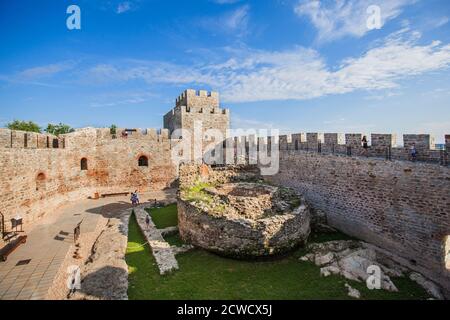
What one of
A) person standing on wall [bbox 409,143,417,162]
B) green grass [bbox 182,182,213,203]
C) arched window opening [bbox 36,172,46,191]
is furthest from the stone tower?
person standing on wall [bbox 409,143,417,162]

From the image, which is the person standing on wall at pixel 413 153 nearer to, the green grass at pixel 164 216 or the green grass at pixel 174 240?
the green grass at pixel 174 240

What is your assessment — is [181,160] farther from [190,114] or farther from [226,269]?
[226,269]

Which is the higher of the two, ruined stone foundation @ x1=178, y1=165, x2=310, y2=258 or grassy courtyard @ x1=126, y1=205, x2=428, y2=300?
ruined stone foundation @ x1=178, y1=165, x2=310, y2=258

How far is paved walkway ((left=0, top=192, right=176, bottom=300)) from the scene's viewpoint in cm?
621

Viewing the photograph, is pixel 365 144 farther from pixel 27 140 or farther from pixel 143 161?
Result: pixel 27 140

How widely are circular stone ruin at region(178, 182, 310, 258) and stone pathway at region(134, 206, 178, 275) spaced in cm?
94

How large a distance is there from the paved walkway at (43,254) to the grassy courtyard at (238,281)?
2143 mm

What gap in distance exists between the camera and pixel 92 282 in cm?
682

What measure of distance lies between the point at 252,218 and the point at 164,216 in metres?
5.51

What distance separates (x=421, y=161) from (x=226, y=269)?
24.2 ft

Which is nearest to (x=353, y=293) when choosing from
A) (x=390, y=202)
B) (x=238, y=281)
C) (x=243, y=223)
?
(x=238, y=281)

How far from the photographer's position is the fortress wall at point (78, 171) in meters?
10.6

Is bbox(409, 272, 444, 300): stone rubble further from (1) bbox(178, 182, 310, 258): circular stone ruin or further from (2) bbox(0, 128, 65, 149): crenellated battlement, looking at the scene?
(2) bbox(0, 128, 65, 149): crenellated battlement

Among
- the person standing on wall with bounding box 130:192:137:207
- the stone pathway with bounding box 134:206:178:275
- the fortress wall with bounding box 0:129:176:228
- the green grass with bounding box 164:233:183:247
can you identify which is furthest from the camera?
the person standing on wall with bounding box 130:192:137:207
